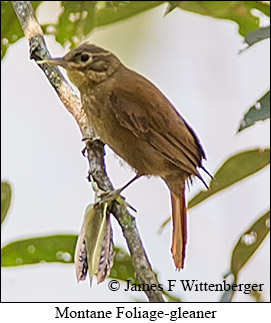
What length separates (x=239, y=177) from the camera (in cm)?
270

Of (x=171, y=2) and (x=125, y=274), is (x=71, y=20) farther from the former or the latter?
(x=125, y=274)

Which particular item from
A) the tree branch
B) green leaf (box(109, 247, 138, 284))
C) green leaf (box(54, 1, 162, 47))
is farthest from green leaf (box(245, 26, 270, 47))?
green leaf (box(109, 247, 138, 284))

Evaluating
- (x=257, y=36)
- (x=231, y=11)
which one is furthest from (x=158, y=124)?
(x=231, y=11)

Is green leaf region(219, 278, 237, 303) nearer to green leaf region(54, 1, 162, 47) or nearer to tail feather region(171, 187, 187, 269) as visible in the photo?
tail feather region(171, 187, 187, 269)

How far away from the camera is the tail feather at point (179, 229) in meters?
2.29

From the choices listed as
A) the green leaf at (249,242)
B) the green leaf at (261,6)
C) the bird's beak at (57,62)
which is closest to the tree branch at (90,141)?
the bird's beak at (57,62)

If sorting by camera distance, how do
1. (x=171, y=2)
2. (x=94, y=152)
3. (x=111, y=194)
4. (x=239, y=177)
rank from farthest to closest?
(x=171, y=2), (x=239, y=177), (x=94, y=152), (x=111, y=194)

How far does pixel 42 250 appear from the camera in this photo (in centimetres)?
274

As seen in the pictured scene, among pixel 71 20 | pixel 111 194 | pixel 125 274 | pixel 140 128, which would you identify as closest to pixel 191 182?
pixel 140 128

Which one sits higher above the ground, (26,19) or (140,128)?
(26,19)

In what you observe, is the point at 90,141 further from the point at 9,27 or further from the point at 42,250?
the point at 9,27

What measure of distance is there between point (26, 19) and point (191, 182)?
64 cm

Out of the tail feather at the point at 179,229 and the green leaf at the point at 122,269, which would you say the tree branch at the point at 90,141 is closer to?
the tail feather at the point at 179,229

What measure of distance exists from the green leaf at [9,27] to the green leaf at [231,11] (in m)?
0.49
